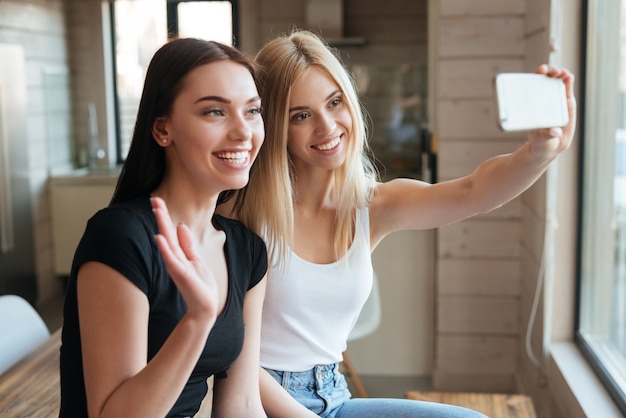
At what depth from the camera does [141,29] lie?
Answer: 5.85 m

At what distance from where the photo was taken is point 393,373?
3.82m

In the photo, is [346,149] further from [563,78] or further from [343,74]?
[563,78]

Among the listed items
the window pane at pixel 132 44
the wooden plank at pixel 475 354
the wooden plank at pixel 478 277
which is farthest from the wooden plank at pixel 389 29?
the wooden plank at pixel 475 354

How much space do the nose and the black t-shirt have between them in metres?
0.27

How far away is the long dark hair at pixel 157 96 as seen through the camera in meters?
1.37

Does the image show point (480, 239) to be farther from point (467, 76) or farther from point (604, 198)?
point (604, 198)

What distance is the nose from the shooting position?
5.56ft

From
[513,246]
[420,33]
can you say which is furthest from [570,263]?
[420,33]

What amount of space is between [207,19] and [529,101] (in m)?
4.68

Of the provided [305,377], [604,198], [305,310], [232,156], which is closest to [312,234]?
[305,310]

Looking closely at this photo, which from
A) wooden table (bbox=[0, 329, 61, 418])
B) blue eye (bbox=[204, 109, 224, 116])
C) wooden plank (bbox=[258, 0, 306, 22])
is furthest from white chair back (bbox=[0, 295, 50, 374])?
wooden plank (bbox=[258, 0, 306, 22])

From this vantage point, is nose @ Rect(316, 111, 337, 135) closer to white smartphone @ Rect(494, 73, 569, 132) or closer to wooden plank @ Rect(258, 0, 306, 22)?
white smartphone @ Rect(494, 73, 569, 132)

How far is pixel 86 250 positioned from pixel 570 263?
2.06 metres

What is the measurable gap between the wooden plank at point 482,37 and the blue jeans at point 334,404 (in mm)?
2095
